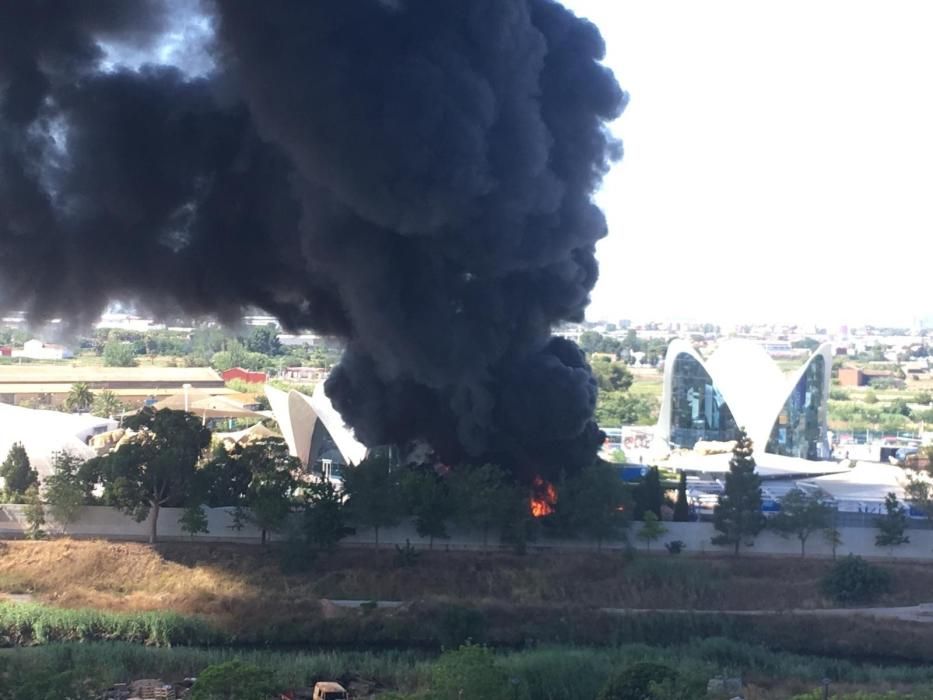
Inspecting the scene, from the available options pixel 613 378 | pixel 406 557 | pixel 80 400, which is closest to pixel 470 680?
pixel 406 557

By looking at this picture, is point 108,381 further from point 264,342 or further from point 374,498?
point 374,498

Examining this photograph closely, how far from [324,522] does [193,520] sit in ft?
11.1

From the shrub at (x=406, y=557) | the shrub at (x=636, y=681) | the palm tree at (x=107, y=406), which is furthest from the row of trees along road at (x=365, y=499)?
the palm tree at (x=107, y=406)

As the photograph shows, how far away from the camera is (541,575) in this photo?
97.3 feet

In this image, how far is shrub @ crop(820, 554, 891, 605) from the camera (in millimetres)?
28781

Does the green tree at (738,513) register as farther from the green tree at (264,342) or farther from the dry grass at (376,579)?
the green tree at (264,342)

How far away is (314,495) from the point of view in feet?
105

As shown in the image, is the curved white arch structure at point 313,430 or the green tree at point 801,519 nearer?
the green tree at point 801,519

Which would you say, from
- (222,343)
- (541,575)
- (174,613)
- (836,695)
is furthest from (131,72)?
(222,343)

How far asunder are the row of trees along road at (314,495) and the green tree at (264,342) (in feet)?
→ 271

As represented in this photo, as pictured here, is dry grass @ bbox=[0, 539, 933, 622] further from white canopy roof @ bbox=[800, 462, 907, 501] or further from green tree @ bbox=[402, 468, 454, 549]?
white canopy roof @ bbox=[800, 462, 907, 501]

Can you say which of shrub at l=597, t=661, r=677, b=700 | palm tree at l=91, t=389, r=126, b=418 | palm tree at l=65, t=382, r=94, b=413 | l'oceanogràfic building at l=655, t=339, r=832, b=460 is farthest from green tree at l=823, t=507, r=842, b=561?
palm tree at l=65, t=382, r=94, b=413

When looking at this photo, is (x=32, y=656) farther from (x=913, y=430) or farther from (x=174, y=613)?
(x=913, y=430)

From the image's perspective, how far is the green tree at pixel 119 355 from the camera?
102 meters
